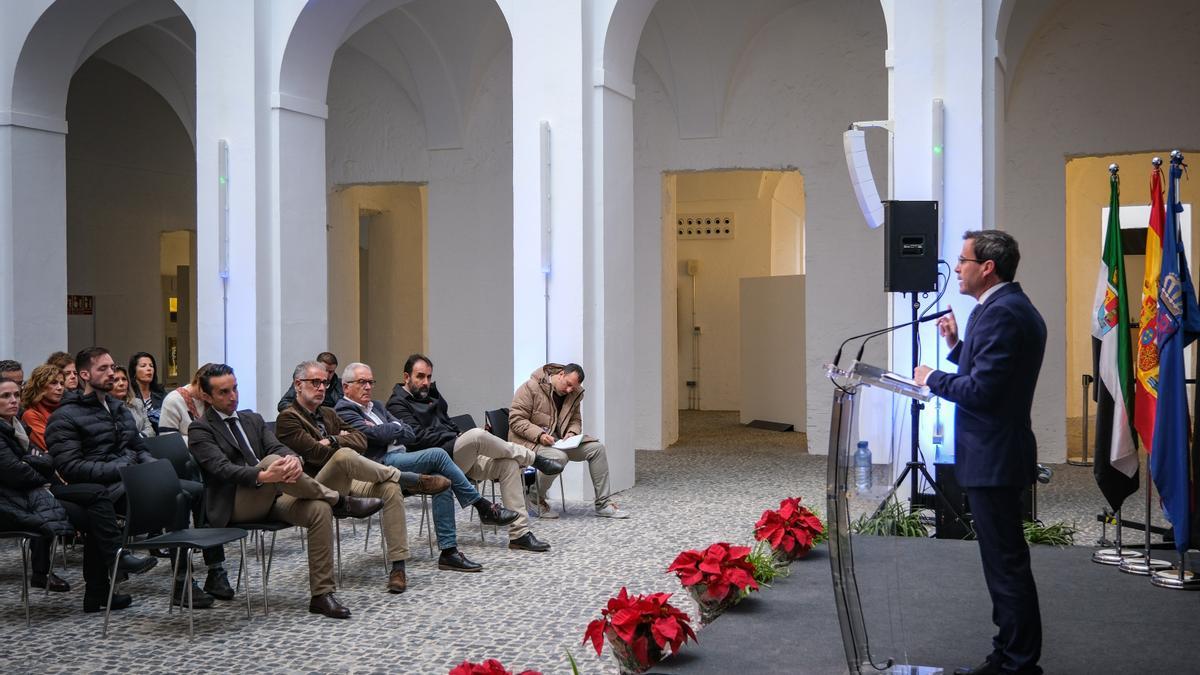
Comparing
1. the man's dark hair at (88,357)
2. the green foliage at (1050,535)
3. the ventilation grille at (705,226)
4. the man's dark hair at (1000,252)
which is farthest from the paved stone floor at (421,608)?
the ventilation grille at (705,226)

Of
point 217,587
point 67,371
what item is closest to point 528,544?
point 217,587

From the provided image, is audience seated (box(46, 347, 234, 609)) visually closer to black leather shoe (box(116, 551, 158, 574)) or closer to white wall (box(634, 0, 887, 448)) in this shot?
black leather shoe (box(116, 551, 158, 574))

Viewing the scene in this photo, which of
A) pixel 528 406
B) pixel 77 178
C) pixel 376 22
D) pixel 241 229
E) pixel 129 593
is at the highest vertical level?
pixel 376 22

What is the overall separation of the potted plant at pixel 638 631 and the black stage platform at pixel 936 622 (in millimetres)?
100

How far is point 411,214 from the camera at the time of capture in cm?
1762

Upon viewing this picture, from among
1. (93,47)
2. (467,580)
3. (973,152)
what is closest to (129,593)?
(467,580)

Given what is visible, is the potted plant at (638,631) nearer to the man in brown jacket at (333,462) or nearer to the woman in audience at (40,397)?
the man in brown jacket at (333,462)

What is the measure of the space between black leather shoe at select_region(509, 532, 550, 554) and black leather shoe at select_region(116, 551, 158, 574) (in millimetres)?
2235

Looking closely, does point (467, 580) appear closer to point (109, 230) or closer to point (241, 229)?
point (241, 229)

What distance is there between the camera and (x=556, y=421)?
866 cm

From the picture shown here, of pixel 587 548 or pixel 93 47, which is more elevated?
pixel 93 47

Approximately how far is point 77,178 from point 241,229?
26.3 feet

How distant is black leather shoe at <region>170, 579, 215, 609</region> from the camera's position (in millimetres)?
6074

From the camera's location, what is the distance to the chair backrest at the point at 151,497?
562 centimetres
